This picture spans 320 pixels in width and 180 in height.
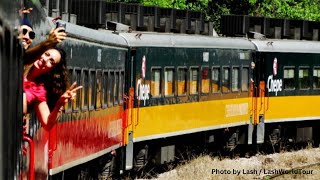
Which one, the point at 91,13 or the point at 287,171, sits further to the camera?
the point at 287,171

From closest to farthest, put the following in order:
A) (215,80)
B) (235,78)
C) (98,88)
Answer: (98,88) → (215,80) → (235,78)

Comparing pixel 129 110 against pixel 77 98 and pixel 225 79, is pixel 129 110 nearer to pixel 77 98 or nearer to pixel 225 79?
pixel 77 98

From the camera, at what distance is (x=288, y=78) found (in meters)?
25.0

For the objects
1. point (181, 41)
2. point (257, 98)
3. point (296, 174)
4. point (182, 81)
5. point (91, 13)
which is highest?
point (91, 13)

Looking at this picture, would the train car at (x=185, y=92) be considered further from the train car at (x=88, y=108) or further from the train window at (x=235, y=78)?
the train car at (x=88, y=108)

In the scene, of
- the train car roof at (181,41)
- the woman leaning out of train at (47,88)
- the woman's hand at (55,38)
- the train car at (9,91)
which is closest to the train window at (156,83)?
the train car roof at (181,41)

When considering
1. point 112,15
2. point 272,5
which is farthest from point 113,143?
point 272,5

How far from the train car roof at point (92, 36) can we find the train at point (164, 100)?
2cm

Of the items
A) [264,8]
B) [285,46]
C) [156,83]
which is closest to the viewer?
[156,83]

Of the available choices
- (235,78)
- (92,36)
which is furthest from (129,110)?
(235,78)

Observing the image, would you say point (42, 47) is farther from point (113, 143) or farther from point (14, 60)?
point (113, 143)

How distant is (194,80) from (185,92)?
0.70 m

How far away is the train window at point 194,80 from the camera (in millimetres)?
20508

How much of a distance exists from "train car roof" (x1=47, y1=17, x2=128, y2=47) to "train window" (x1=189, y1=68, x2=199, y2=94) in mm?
3868
